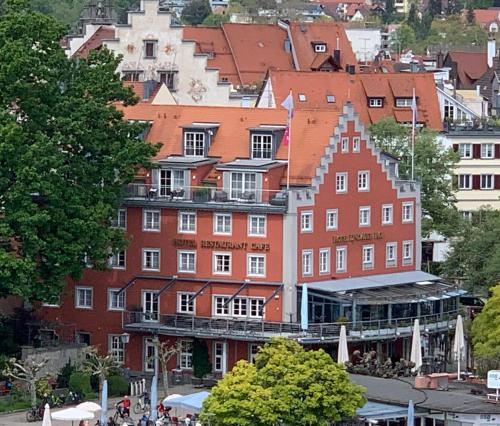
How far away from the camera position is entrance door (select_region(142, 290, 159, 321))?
113 meters

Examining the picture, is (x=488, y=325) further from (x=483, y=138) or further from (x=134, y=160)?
(x=483, y=138)

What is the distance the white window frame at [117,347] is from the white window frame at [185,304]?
2759mm

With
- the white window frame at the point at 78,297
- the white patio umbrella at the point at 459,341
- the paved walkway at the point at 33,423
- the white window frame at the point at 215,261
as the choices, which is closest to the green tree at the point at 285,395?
the paved walkway at the point at 33,423

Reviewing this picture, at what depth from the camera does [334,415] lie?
91.2 m

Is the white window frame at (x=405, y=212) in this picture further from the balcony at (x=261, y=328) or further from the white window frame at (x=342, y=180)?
the balcony at (x=261, y=328)

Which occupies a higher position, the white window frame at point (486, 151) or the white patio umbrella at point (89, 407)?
the white window frame at point (486, 151)

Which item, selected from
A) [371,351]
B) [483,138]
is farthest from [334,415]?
[483,138]

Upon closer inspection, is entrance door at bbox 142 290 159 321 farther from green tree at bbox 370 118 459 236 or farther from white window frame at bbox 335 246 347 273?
green tree at bbox 370 118 459 236

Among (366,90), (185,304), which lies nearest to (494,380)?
(185,304)

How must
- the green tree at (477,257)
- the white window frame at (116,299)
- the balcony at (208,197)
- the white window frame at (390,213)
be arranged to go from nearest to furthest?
the balcony at (208,197), the white window frame at (116,299), the white window frame at (390,213), the green tree at (477,257)

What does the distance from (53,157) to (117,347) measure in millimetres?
10159

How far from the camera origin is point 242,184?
4402 inches

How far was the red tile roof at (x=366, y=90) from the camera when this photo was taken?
146m

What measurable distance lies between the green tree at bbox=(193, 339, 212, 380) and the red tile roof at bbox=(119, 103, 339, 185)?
7603 mm
